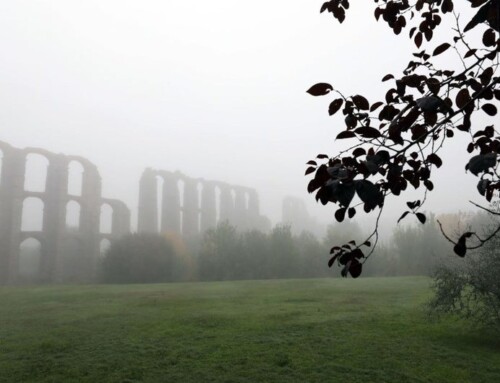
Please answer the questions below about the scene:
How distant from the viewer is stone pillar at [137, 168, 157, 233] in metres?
43.6

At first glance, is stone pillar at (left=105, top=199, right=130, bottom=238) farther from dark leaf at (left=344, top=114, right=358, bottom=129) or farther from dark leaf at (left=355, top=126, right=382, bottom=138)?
dark leaf at (left=355, top=126, right=382, bottom=138)

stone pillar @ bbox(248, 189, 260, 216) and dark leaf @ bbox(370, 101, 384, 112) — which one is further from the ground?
stone pillar @ bbox(248, 189, 260, 216)

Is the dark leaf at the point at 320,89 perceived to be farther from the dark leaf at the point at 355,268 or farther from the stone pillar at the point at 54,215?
the stone pillar at the point at 54,215

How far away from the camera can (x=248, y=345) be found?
752 cm

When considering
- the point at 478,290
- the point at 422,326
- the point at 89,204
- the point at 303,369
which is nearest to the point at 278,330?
the point at 303,369

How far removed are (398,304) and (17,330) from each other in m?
10.1

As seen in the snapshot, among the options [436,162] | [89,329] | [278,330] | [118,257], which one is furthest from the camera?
[118,257]

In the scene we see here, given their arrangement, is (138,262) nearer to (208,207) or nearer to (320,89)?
(208,207)

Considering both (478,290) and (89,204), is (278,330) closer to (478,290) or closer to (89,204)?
(478,290)

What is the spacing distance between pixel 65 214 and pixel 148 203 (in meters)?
9.40

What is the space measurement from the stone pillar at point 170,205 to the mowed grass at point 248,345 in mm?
33355

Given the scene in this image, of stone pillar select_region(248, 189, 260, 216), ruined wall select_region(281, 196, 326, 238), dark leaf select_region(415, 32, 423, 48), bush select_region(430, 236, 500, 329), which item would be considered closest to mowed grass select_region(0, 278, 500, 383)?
bush select_region(430, 236, 500, 329)

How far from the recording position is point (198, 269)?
33.4 meters

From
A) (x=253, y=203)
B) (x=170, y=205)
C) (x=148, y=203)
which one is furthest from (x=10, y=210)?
(x=253, y=203)
